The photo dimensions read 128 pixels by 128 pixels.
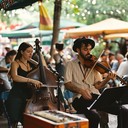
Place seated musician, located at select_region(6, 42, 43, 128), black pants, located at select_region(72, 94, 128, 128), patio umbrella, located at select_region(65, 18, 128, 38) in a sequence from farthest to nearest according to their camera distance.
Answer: patio umbrella, located at select_region(65, 18, 128, 38)
seated musician, located at select_region(6, 42, 43, 128)
black pants, located at select_region(72, 94, 128, 128)

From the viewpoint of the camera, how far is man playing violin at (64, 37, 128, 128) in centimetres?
612

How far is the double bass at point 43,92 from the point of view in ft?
20.8

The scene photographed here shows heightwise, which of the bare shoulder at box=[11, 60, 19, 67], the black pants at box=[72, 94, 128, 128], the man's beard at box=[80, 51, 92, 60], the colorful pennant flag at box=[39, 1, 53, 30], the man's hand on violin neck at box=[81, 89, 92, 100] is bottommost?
the black pants at box=[72, 94, 128, 128]

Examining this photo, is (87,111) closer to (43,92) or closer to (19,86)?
(43,92)

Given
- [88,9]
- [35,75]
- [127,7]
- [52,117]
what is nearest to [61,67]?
[35,75]

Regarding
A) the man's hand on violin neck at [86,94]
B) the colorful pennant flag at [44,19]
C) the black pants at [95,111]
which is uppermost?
the colorful pennant flag at [44,19]

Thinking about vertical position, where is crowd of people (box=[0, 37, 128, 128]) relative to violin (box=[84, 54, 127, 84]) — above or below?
below

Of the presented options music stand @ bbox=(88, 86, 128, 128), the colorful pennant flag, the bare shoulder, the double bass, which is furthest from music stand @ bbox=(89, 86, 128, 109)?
the colorful pennant flag

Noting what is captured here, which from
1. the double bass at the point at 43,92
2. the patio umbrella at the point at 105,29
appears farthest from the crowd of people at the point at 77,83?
the patio umbrella at the point at 105,29

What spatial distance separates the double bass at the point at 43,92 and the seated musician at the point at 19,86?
173mm

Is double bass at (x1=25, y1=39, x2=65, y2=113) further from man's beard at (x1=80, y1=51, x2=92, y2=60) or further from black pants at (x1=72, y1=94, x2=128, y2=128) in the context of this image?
man's beard at (x1=80, y1=51, x2=92, y2=60)

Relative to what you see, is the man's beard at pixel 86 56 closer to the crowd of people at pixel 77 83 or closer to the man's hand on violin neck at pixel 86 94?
the crowd of people at pixel 77 83

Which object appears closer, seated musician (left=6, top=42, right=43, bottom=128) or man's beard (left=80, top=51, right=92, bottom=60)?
man's beard (left=80, top=51, right=92, bottom=60)

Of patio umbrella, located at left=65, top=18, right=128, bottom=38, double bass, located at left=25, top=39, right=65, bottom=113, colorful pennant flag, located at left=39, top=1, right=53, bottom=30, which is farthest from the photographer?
patio umbrella, located at left=65, top=18, right=128, bottom=38
